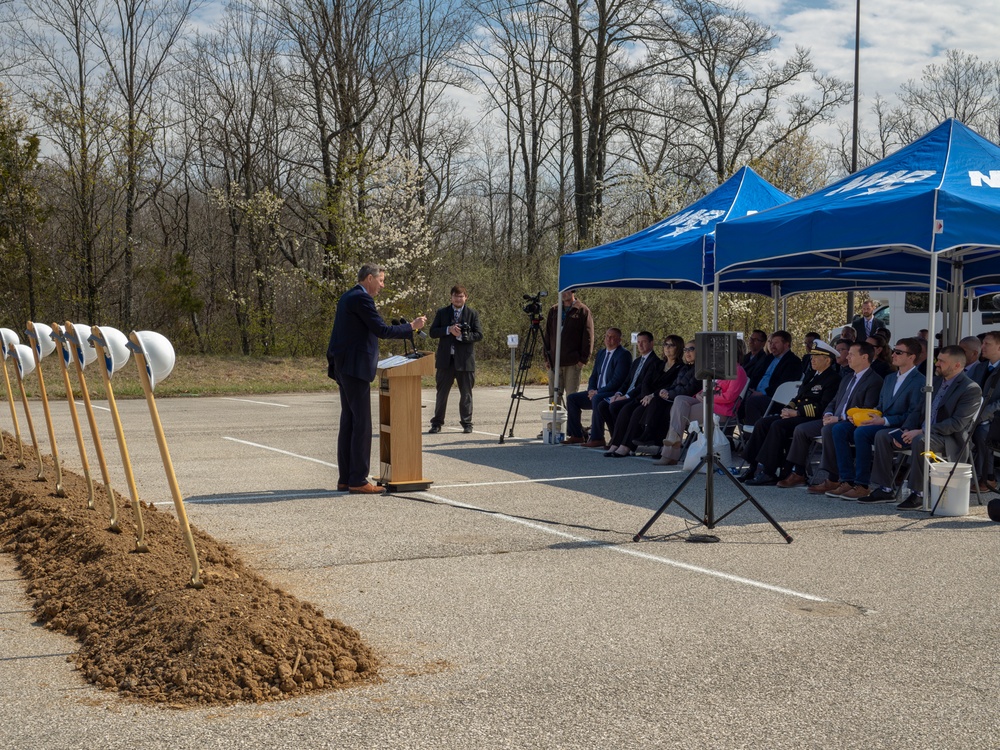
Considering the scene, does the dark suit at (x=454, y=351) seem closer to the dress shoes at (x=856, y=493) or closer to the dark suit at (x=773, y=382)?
the dark suit at (x=773, y=382)

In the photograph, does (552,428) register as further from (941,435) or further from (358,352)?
(941,435)

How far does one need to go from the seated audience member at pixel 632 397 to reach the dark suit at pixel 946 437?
12.2 ft

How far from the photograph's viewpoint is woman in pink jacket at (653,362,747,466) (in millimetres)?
12344

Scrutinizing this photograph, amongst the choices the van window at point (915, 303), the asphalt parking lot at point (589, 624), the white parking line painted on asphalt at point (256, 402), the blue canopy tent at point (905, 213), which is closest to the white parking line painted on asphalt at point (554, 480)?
the asphalt parking lot at point (589, 624)

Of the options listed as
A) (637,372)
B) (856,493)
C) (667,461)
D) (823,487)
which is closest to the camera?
(856,493)

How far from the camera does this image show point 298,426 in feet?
55.8

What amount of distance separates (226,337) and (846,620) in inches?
1239

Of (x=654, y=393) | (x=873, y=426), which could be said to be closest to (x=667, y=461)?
(x=654, y=393)

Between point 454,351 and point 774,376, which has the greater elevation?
point 454,351

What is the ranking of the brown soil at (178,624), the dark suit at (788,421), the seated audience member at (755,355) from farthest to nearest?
the seated audience member at (755,355) < the dark suit at (788,421) < the brown soil at (178,624)

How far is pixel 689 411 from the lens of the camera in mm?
12508

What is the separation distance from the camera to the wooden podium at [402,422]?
979 centimetres

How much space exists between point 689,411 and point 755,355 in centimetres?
149

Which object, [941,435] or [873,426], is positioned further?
[873,426]
